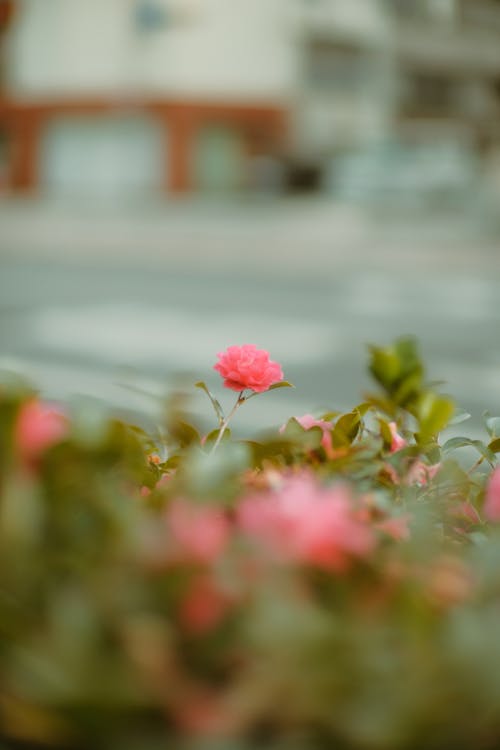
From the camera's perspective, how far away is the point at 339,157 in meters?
24.4

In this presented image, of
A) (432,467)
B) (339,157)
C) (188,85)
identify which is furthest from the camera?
(188,85)

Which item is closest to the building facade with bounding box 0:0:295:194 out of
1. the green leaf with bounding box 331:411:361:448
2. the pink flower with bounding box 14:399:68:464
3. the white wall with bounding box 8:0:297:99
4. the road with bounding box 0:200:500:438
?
the white wall with bounding box 8:0:297:99

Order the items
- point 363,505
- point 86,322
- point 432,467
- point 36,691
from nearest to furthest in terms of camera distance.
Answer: point 36,691
point 363,505
point 432,467
point 86,322

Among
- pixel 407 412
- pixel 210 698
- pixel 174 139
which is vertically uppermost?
pixel 210 698

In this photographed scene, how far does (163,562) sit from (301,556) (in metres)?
0.09

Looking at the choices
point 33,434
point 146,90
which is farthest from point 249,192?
point 33,434

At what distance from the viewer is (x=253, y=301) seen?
10289 mm

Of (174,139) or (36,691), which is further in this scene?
(174,139)

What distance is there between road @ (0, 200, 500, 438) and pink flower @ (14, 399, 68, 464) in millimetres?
388

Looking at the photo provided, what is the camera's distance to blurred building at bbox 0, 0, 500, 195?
2641 centimetres

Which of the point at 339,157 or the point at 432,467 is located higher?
the point at 432,467

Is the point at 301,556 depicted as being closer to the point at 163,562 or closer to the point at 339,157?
the point at 163,562

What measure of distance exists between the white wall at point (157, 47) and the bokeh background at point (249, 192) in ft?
0.14

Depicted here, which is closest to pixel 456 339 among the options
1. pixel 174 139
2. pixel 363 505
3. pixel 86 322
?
pixel 86 322
